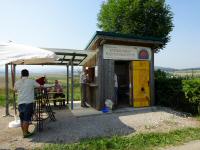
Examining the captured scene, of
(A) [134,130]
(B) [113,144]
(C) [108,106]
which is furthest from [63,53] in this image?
(B) [113,144]

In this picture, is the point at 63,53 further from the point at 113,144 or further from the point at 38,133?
the point at 113,144

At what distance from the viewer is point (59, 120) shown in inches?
410

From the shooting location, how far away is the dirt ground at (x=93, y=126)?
7730 millimetres

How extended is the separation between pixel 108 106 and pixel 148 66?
3.08 m

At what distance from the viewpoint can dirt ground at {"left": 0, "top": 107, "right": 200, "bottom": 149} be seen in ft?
25.4

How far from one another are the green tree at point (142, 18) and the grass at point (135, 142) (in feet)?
49.3

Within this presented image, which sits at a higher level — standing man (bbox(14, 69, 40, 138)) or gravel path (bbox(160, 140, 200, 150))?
standing man (bbox(14, 69, 40, 138))

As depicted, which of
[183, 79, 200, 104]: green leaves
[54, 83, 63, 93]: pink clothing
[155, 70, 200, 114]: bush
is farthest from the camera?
[54, 83, 63, 93]: pink clothing

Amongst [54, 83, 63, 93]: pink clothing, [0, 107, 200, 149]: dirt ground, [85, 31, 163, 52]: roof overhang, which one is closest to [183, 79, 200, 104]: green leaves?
[0, 107, 200, 149]: dirt ground

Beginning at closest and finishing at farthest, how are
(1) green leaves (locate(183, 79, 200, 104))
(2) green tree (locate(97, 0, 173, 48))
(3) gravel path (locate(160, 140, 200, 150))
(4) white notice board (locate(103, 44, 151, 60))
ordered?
(3) gravel path (locate(160, 140, 200, 150)) → (1) green leaves (locate(183, 79, 200, 104)) → (4) white notice board (locate(103, 44, 151, 60)) → (2) green tree (locate(97, 0, 173, 48))

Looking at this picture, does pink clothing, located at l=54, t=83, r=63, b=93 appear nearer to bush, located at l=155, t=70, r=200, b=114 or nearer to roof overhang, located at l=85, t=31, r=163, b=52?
roof overhang, located at l=85, t=31, r=163, b=52

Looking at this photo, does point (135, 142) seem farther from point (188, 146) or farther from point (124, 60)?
point (124, 60)

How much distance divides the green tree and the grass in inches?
592

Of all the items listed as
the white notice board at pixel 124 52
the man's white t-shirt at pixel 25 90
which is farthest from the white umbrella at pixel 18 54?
Result: the white notice board at pixel 124 52
